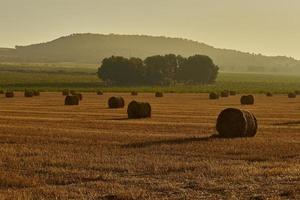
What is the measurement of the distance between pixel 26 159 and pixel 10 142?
16.1 ft

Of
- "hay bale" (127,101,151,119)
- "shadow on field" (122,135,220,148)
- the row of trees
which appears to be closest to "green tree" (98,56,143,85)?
the row of trees

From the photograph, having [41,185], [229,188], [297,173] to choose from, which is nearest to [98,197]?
[41,185]

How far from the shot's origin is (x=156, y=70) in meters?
138

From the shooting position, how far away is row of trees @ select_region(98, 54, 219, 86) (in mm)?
133750

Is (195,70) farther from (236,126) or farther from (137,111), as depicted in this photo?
(236,126)

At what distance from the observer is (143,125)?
29984 mm

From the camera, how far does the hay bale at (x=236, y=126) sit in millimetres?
24953

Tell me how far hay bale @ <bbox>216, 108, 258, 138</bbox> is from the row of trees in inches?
4226

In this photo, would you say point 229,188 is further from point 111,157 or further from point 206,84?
point 206,84

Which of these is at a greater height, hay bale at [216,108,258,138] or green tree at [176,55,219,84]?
green tree at [176,55,219,84]

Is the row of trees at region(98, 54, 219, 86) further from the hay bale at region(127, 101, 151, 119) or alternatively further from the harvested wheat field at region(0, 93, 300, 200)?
the harvested wheat field at region(0, 93, 300, 200)

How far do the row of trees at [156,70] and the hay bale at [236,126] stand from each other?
107329 mm

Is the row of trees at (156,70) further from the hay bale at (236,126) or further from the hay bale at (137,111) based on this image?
the hay bale at (236,126)

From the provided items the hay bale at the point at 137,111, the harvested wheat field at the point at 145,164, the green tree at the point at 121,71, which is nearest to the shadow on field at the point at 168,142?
the harvested wheat field at the point at 145,164
